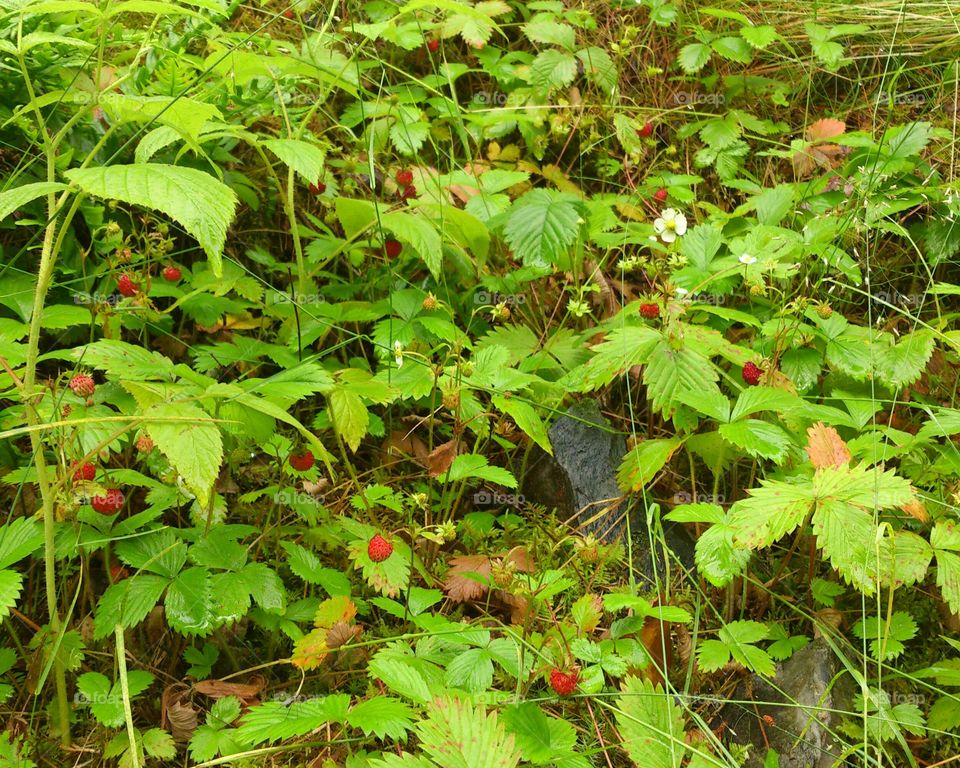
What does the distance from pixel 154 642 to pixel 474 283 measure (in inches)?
57.5

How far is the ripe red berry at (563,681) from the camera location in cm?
154

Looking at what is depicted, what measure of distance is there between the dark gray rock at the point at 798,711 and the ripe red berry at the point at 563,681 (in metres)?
0.41

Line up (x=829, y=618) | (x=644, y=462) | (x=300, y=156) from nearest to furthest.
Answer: (x=300, y=156)
(x=829, y=618)
(x=644, y=462)

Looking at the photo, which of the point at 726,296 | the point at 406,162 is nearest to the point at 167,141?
the point at 406,162

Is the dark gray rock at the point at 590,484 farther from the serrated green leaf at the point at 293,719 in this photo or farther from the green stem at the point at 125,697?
the green stem at the point at 125,697

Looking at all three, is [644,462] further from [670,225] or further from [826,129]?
[826,129]

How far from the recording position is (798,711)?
1742 mm

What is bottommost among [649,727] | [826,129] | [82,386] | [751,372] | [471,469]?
[649,727]

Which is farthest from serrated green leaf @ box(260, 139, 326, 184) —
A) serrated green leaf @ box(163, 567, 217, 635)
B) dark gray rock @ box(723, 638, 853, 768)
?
dark gray rock @ box(723, 638, 853, 768)

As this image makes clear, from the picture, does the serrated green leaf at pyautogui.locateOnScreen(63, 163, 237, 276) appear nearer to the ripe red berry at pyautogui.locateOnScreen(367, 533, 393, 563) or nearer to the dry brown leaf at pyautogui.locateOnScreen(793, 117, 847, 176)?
the ripe red berry at pyautogui.locateOnScreen(367, 533, 393, 563)

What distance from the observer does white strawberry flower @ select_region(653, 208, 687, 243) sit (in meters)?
2.39

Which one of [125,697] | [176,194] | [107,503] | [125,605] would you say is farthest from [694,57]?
[125,697]

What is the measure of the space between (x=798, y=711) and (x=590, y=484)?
780 millimetres

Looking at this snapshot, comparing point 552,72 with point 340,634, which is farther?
point 552,72
